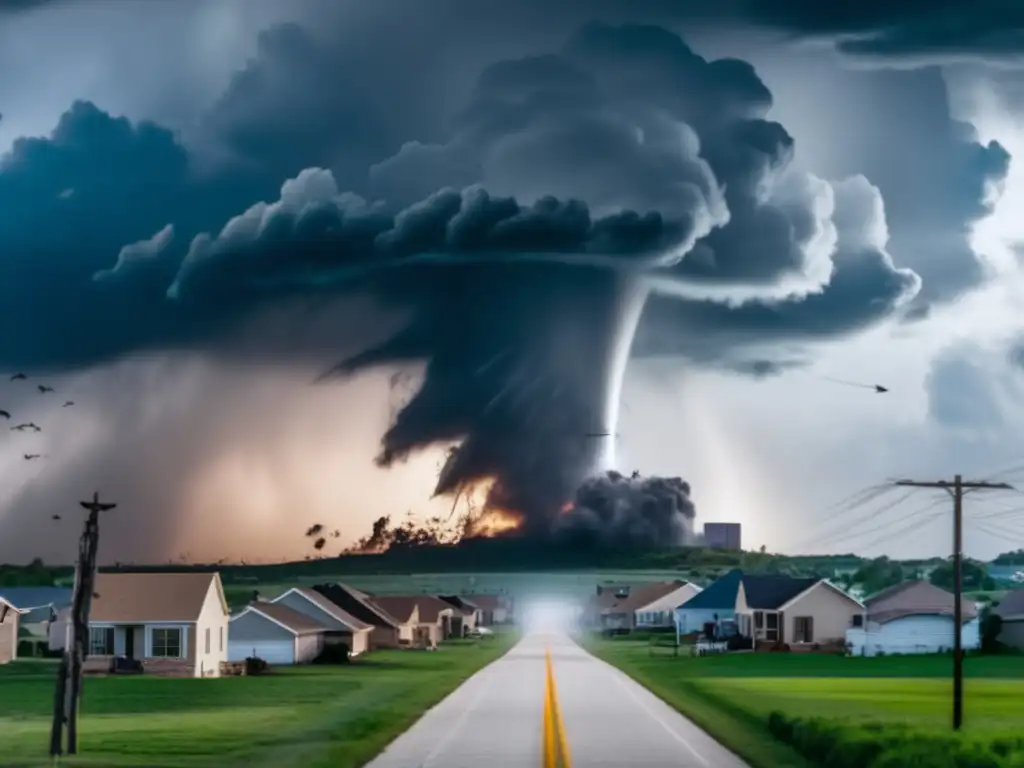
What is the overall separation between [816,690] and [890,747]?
37.8 m

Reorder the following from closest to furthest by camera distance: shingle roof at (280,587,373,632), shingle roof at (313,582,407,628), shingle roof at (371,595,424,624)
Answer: shingle roof at (280,587,373,632)
shingle roof at (313,582,407,628)
shingle roof at (371,595,424,624)

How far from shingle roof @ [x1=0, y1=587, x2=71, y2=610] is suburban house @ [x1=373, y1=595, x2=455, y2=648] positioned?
30062mm

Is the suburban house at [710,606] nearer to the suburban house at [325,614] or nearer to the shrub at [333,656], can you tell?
the suburban house at [325,614]

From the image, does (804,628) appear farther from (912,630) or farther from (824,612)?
(912,630)

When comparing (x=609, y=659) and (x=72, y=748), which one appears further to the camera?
(x=609, y=659)

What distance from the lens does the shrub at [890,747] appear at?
3697cm

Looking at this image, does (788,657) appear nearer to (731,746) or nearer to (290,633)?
(290,633)

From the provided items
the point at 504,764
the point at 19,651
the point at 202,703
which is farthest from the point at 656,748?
the point at 19,651

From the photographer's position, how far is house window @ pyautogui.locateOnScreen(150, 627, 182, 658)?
327ft

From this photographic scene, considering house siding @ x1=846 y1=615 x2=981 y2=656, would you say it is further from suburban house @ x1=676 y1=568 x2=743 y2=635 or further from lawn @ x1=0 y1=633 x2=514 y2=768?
suburban house @ x1=676 y1=568 x2=743 y2=635

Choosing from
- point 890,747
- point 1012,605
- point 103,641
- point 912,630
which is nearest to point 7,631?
point 103,641

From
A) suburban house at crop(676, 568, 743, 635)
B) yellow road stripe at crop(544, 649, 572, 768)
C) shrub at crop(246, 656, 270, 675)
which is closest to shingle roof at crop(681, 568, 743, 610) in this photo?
suburban house at crop(676, 568, 743, 635)

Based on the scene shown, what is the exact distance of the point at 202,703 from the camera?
69562 millimetres

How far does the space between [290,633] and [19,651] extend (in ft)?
81.2
